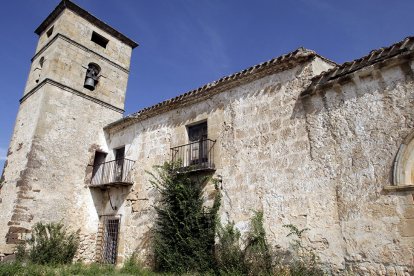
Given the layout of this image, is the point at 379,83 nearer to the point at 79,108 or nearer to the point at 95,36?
the point at 79,108

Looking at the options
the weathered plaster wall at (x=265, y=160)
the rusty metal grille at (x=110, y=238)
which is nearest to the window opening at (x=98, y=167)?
the rusty metal grille at (x=110, y=238)

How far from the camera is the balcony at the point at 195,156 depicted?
834 centimetres

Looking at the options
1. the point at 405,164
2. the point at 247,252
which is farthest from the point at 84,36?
the point at 405,164

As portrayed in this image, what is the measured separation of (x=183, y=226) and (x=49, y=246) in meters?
4.28

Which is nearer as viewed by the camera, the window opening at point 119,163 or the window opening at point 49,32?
the window opening at point 119,163

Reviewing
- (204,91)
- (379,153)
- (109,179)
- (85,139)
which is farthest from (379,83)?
(85,139)

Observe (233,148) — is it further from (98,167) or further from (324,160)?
(98,167)

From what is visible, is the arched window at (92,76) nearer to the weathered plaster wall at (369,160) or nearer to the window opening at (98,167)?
the window opening at (98,167)

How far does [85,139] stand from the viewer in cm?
1154

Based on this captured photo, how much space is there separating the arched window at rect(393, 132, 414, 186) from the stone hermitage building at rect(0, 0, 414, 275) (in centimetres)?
2

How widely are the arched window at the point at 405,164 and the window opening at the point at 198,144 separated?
4513 millimetres

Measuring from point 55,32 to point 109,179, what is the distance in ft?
Result: 19.3

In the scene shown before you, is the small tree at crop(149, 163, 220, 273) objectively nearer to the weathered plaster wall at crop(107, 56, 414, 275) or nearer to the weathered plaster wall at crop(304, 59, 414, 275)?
the weathered plaster wall at crop(107, 56, 414, 275)

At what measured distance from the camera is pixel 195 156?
29.4 ft
